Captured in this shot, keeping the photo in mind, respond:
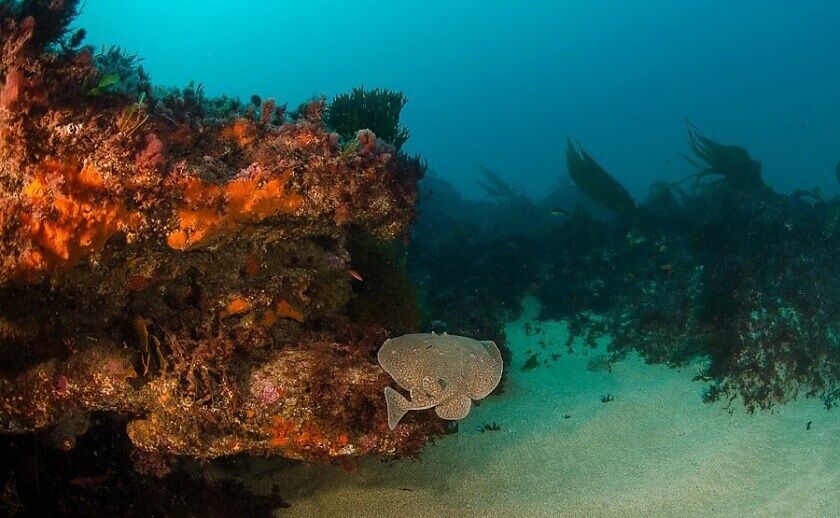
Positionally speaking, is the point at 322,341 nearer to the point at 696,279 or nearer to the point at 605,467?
the point at 605,467

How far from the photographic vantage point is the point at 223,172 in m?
3.66

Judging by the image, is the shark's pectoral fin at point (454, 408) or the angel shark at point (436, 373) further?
the shark's pectoral fin at point (454, 408)

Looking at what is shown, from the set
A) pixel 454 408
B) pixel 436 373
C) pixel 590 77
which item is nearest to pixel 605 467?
pixel 454 408

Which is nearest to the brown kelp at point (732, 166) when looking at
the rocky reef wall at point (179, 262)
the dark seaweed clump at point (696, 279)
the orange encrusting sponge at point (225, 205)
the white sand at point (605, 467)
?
the dark seaweed clump at point (696, 279)

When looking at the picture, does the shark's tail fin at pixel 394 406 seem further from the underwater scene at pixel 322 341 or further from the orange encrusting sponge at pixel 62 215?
the orange encrusting sponge at pixel 62 215

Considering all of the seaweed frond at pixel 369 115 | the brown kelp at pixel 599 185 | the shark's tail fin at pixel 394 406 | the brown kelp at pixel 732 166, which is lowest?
the shark's tail fin at pixel 394 406

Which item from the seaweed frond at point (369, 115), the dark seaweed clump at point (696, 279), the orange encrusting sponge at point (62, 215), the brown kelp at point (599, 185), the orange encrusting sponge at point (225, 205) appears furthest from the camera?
the brown kelp at point (599, 185)

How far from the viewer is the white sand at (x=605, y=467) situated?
16.7 ft

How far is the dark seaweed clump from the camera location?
25.9ft

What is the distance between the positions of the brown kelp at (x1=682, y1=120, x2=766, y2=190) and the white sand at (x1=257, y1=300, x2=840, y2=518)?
892 centimetres

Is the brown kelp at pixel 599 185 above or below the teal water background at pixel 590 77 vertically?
below

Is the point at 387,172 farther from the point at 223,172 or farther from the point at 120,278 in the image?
the point at 120,278

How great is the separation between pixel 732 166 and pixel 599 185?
151 inches

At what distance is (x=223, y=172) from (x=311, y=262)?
4.05 feet
